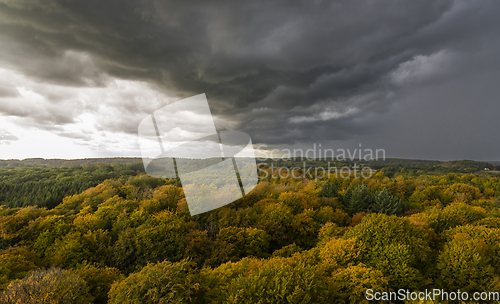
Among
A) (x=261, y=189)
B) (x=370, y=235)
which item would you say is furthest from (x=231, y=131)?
(x=261, y=189)

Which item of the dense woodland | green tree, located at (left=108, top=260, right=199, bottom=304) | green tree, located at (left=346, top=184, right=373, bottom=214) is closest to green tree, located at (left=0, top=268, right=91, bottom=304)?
the dense woodland

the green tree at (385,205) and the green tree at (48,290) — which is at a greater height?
the green tree at (48,290)

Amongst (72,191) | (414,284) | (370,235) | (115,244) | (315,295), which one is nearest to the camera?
(315,295)

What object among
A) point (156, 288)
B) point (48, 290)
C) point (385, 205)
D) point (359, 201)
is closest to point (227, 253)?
point (156, 288)

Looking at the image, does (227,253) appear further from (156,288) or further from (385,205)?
(385,205)

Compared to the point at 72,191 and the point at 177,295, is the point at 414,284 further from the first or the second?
the point at 72,191

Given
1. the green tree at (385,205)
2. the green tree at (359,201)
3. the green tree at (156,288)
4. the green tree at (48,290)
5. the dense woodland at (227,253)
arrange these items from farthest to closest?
the green tree at (359,201)
the green tree at (385,205)
the dense woodland at (227,253)
the green tree at (156,288)
the green tree at (48,290)

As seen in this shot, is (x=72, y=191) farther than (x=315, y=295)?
Yes

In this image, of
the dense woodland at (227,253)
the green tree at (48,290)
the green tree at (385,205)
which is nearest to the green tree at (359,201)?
the green tree at (385,205)

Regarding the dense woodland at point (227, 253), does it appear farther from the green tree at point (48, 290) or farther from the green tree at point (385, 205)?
the green tree at point (385, 205)
